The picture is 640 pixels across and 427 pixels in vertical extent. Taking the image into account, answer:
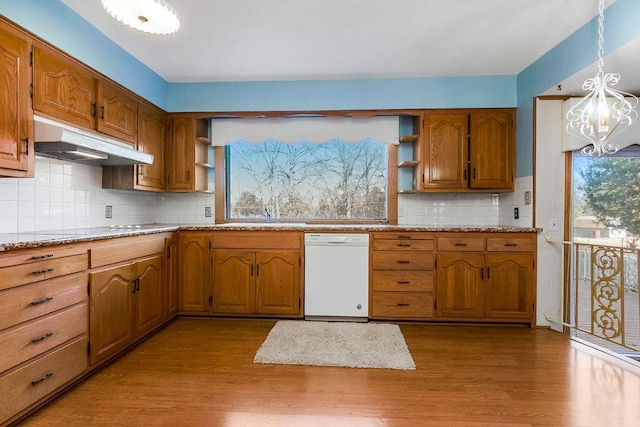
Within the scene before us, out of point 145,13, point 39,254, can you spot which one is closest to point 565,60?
point 145,13

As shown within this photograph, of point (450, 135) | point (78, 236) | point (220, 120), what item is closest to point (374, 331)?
point (450, 135)

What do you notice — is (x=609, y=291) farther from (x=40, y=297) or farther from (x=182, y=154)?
(x=182, y=154)

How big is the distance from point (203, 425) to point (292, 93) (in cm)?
296

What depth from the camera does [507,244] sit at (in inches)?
121

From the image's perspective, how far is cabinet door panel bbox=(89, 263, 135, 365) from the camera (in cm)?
209

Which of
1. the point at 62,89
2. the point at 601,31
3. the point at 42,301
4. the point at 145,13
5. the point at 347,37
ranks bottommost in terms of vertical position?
the point at 42,301

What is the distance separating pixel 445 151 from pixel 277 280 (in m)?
2.10

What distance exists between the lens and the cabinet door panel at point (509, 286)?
305 cm

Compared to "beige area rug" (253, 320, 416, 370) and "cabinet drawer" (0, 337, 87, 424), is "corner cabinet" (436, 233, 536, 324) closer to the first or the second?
"beige area rug" (253, 320, 416, 370)

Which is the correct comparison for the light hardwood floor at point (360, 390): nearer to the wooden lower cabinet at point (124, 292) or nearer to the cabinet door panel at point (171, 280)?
the wooden lower cabinet at point (124, 292)

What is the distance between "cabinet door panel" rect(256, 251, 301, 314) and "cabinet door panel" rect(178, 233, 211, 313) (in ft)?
1.68

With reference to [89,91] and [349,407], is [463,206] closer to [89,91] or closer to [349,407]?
[349,407]

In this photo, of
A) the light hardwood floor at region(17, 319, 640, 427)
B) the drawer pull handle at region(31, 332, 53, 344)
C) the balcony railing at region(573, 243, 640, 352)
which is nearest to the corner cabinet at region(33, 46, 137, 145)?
the drawer pull handle at region(31, 332, 53, 344)

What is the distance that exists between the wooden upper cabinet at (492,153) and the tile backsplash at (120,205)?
0.64 feet
